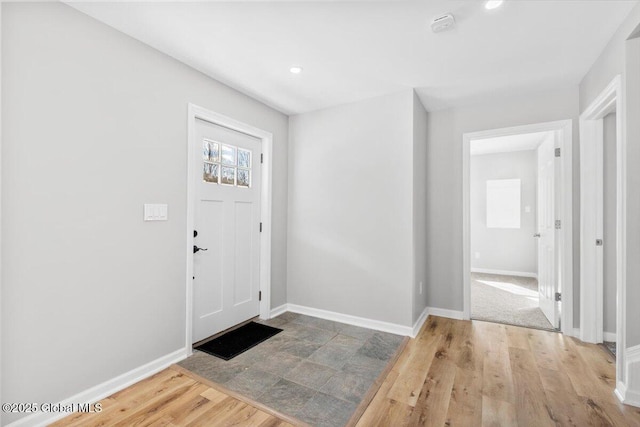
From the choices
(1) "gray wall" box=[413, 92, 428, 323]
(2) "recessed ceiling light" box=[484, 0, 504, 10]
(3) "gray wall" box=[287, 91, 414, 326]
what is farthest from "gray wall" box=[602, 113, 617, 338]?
(2) "recessed ceiling light" box=[484, 0, 504, 10]

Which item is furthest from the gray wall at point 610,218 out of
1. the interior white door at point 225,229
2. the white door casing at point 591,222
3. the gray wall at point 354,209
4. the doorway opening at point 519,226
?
the interior white door at point 225,229

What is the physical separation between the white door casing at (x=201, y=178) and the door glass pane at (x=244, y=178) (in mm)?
131

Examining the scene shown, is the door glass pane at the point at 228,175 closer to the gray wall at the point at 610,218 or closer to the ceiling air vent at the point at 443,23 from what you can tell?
the ceiling air vent at the point at 443,23

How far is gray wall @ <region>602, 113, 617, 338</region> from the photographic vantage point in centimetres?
265

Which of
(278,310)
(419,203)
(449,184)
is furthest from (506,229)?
(278,310)

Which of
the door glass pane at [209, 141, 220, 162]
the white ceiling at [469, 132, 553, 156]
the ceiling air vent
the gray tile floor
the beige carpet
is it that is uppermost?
the white ceiling at [469, 132, 553, 156]

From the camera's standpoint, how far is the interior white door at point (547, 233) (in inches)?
122

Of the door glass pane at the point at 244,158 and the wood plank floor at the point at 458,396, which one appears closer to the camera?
the wood plank floor at the point at 458,396

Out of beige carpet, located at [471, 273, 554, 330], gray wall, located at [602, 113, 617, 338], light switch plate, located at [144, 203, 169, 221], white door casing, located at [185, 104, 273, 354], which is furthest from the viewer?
beige carpet, located at [471, 273, 554, 330]

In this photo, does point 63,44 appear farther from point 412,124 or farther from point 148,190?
point 412,124

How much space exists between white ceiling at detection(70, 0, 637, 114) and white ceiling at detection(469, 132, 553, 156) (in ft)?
7.52

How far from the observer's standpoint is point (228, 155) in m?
2.99

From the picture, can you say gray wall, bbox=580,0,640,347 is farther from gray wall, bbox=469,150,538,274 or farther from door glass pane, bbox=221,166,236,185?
gray wall, bbox=469,150,538,274

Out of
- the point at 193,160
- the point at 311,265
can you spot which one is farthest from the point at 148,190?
the point at 311,265
